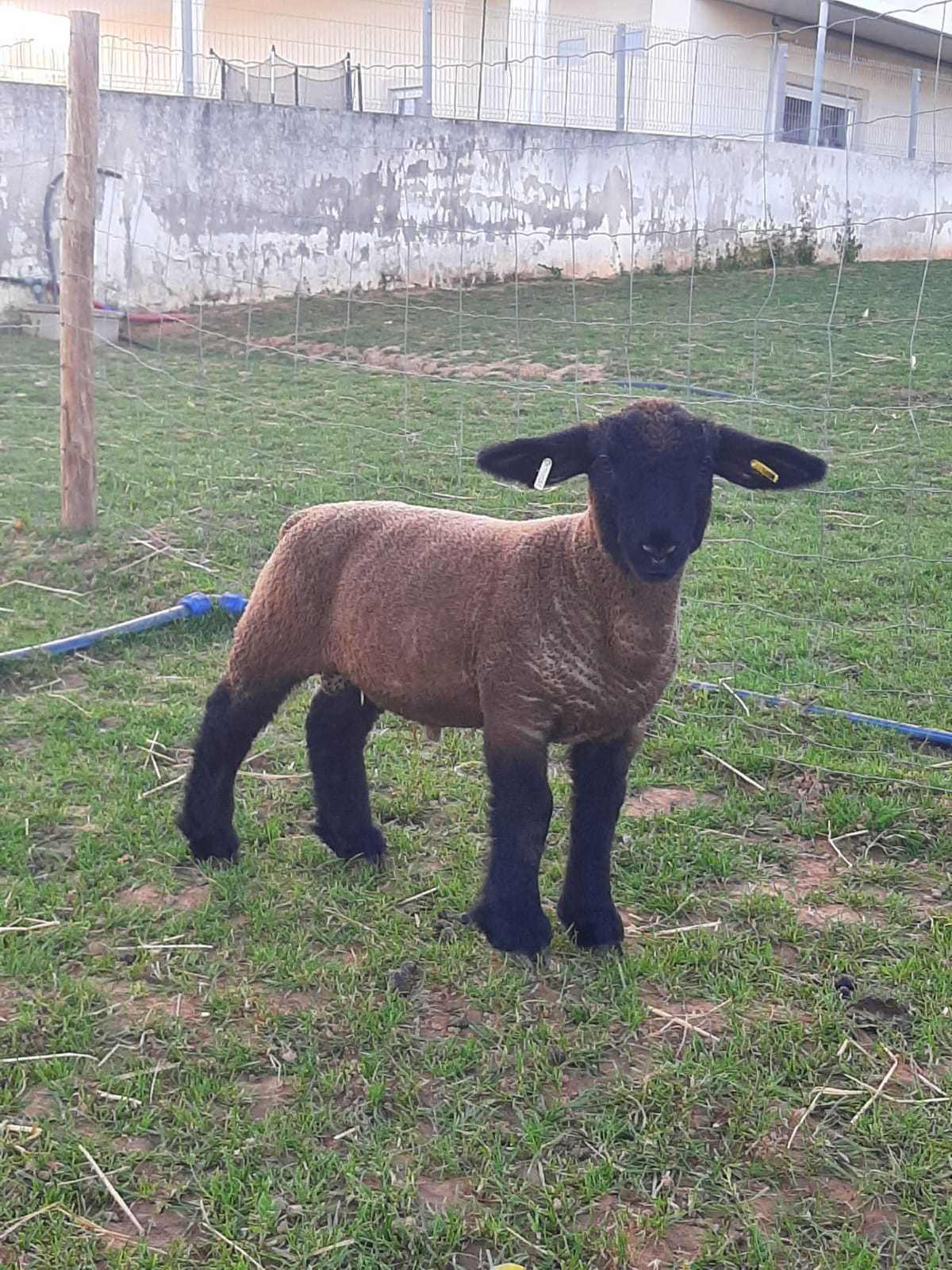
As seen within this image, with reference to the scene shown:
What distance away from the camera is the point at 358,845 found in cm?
486

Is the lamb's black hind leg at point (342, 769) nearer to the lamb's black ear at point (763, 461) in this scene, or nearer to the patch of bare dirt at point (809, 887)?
the patch of bare dirt at point (809, 887)

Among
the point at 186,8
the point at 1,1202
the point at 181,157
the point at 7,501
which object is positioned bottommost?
the point at 1,1202

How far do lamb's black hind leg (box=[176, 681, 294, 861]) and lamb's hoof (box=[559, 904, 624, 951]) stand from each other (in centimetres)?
133

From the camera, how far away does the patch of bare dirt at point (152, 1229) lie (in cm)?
302

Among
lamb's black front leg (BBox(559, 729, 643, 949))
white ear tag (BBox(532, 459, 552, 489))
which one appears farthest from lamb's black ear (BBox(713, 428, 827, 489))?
lamb's black front leg (BBox(559, 729, 643, 949))

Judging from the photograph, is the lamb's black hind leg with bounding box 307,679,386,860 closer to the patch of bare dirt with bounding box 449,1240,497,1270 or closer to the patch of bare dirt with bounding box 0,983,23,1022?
the patch of bare dirt with bounding box 0,983,23,1022

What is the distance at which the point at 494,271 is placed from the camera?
18422 mm

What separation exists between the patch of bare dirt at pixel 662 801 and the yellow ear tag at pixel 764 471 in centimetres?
161

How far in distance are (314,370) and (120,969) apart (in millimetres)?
10382

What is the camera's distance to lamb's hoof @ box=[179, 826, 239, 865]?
483cm

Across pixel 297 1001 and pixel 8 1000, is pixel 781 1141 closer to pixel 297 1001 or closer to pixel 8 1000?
pixel 297 1001

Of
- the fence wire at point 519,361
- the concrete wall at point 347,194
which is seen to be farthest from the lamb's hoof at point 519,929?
the concrete wall at point 347,194

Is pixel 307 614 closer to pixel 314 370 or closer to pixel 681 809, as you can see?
pixel 681 809

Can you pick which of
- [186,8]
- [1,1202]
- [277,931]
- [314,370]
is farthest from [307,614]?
[186,8]
